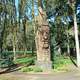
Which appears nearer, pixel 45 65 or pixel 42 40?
pixel 45 65

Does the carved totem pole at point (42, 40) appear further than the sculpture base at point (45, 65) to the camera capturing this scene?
Yes

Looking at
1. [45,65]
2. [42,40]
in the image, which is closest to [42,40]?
[42,40]

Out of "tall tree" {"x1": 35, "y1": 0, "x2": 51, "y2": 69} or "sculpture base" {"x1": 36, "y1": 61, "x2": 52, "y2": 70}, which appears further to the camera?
"tall tree" {"x1": 35, "y1": 0, "x2": 51, "y2": 69}

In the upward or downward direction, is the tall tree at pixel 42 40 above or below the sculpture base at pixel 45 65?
above

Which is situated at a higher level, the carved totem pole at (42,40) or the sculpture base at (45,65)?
the carved totem pole at (42,40)

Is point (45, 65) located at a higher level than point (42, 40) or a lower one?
lower

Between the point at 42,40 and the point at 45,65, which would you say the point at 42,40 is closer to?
the point at 42,40

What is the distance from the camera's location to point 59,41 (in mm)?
53188

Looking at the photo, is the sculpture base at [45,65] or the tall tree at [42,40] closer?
the sculpture base at [45,65]

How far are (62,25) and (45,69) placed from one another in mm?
20727

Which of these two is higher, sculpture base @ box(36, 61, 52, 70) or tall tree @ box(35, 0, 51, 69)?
tall tree @ box(35, 0, 51, 69)

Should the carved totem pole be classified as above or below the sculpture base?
above

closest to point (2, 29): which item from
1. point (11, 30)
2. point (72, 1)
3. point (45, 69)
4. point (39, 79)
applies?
point (11, 30)

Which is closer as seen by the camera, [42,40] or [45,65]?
[45,65]
